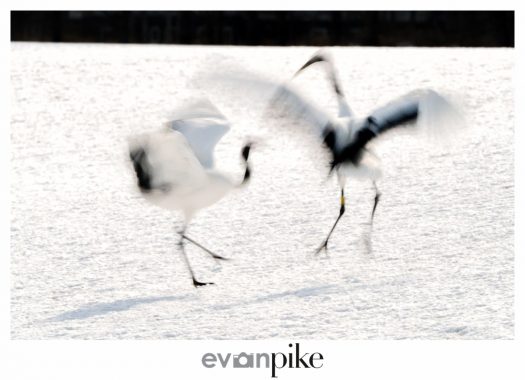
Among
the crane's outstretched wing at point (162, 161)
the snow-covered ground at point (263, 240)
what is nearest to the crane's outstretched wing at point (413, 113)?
the snow-covered ground at point (263, 240)

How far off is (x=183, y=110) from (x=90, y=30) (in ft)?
10.2

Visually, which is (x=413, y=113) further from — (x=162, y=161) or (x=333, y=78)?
(x=162, y=161)

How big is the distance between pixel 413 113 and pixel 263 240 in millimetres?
770

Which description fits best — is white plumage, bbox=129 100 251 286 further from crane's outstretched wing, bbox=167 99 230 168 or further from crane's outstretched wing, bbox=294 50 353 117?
crane's outstretched wing, bbox=294 50 353 117

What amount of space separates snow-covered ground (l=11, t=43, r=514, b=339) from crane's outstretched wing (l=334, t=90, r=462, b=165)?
5 cm

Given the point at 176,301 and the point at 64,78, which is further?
the point at 64,78

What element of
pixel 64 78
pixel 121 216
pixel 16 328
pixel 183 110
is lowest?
pixel 16 328

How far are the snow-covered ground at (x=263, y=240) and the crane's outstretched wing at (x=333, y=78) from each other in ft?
0.48

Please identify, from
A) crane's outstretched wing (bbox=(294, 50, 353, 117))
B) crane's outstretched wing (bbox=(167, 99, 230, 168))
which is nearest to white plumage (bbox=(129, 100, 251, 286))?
crane's outstretched wing (bbox=(167, 99, 230, 168))

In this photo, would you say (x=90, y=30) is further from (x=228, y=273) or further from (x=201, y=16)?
(x=228, y=273)

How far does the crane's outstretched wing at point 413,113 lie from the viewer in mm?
3234

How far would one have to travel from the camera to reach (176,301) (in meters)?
3.17

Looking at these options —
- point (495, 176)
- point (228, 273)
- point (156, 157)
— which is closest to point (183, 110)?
point (156, 157)

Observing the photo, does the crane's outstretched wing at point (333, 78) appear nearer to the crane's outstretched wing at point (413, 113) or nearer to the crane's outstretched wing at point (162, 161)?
the crane's outstretched wing at point (413, 113)
